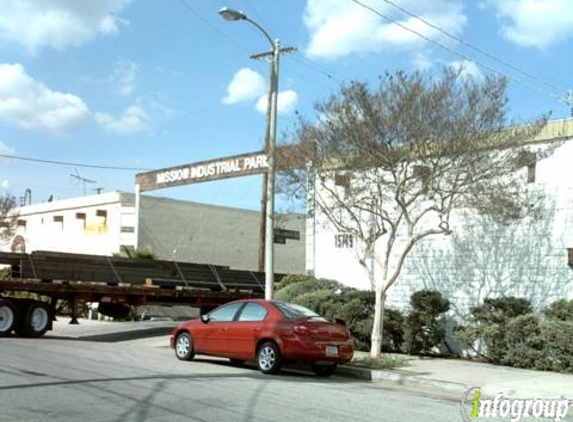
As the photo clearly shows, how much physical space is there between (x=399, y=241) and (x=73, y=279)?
9.52 m

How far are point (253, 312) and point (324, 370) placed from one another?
1802 mm

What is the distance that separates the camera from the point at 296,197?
17156 millimetres

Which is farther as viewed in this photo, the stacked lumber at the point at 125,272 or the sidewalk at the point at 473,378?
the stacked lumber at the point at 125,272

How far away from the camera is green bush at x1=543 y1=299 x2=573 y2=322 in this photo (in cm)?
1502

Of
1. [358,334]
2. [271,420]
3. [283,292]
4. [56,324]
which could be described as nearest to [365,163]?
[358,334]

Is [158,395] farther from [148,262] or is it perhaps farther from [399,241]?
[148,262]

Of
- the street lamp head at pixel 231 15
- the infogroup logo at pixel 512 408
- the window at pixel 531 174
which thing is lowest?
the infogroup logo at pixel 512 408

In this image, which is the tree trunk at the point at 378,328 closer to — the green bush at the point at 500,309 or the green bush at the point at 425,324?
the green bush at the point at 425,324

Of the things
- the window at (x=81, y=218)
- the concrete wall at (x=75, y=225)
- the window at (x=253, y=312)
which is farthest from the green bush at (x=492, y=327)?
the window at (x=81, y=218)

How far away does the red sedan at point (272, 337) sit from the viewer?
42.2 ft

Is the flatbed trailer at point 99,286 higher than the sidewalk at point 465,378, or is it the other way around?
the flatbed trailer at point 99,286

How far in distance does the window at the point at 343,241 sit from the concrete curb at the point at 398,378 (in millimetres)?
6898

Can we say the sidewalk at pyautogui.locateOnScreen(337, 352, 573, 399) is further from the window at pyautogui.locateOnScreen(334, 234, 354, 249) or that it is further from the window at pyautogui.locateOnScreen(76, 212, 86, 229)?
the window at pyautogui.locateOnScreen(76, 212, 86, 229)

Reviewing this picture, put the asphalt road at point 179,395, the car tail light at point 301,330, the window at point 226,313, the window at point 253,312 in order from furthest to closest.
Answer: the window at point 226,313, the window at point 253,312, the car tail light at point 301,330, the asphalt road at point 179,395
